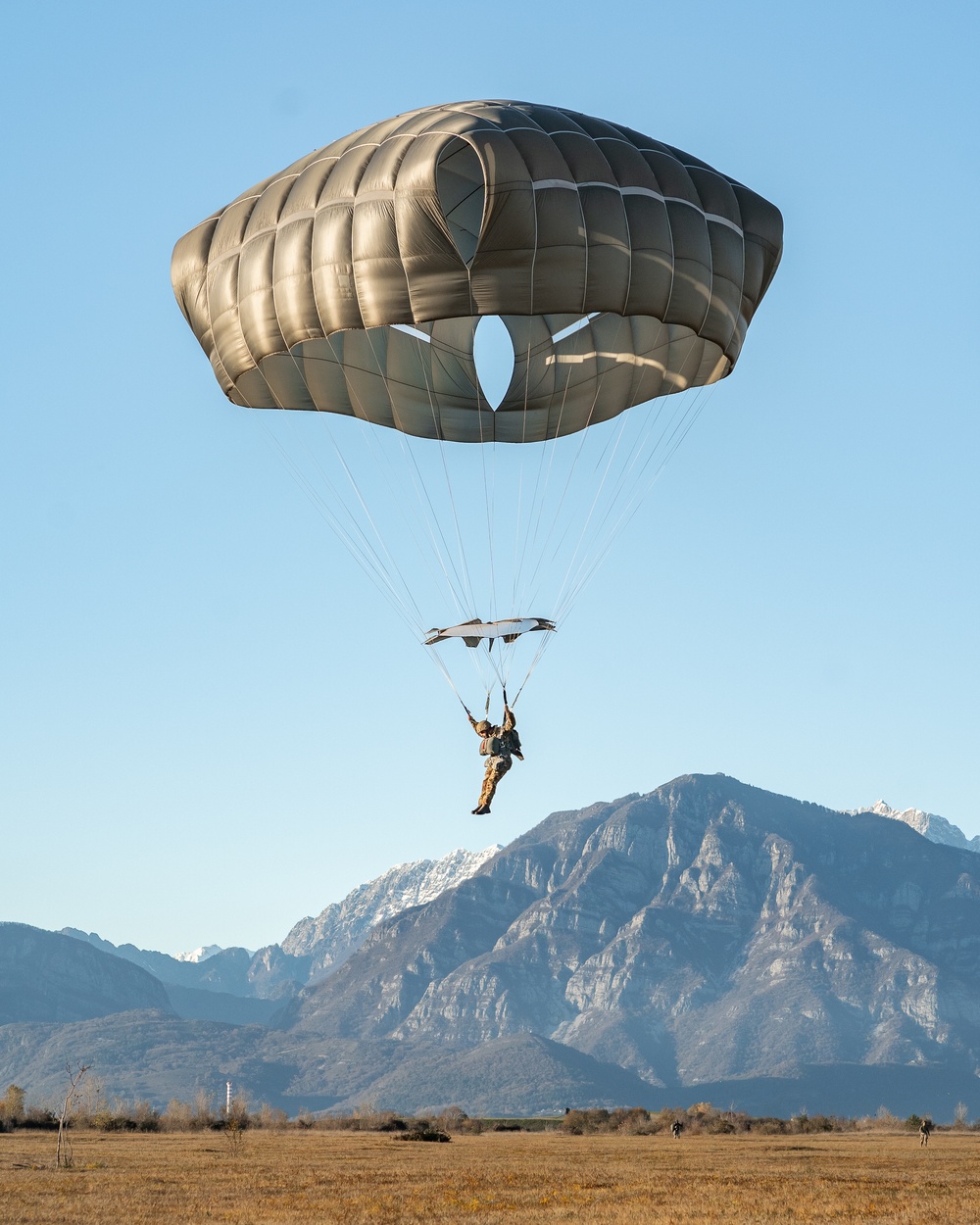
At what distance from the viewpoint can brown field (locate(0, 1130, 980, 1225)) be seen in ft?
99.1

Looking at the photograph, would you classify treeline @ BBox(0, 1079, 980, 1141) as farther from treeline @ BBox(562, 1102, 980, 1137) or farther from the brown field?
the brown field

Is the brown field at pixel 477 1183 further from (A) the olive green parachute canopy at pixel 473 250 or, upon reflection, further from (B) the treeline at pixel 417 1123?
(A) the olive green parachute canopy at pixel 473 250

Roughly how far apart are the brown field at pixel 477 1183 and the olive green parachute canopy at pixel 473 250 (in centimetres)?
1710

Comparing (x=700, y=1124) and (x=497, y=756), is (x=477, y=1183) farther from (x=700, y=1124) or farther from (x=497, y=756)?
(x=700, y=1124)

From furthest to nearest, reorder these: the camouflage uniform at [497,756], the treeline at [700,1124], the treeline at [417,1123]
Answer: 1. the treeline at [700,1124]
2. the treeline at [417,1123]
3. the camouflage uniform at [497,756]

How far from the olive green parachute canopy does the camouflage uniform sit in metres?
8.20

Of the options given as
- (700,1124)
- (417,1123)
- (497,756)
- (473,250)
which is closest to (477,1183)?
(497,756)

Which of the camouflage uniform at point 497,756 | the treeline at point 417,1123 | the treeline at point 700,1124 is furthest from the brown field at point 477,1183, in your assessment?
the treeline at point 700,1124

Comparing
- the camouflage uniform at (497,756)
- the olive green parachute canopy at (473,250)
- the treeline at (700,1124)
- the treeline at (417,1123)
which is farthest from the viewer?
the treeline at (700,1124)

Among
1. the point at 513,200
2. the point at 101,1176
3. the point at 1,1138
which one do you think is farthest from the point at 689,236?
the point at 1,1138

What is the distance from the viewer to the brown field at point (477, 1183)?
30.2 metres

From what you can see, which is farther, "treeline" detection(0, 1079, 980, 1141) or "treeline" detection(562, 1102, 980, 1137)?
"treeline" detection(562, 1102, 980, 1137)

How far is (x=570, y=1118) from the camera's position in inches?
3206

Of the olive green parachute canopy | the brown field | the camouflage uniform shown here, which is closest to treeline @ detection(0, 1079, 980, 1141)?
the brown field
